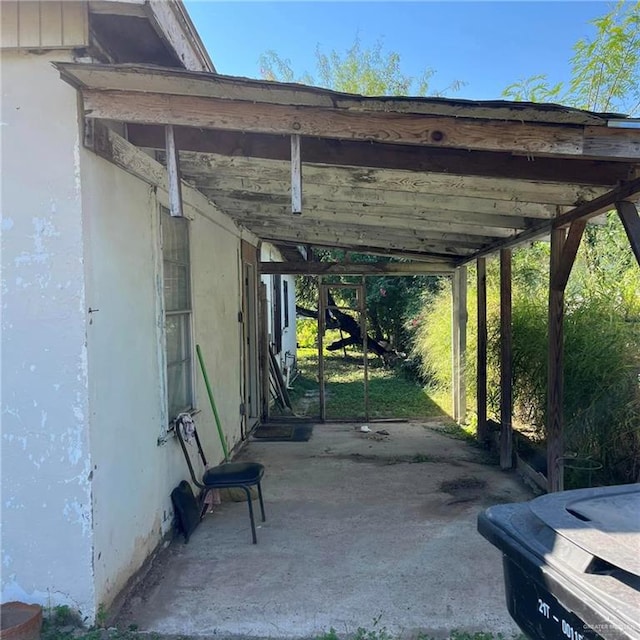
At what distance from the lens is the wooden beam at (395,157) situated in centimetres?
277

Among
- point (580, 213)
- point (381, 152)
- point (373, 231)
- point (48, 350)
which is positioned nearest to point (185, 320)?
point (48, 350)

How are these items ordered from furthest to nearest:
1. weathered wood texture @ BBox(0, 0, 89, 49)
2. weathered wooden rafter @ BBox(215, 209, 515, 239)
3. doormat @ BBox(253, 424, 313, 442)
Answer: doormat @ BBox(253, 424, 313, 442) → weathered wooden rafter @ BBox(215, 209, 515, 239) → weathered wood texture @ BBox(0, 0, 89, 49)

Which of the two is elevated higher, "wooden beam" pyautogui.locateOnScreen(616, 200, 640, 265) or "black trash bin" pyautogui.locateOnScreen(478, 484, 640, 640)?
"wooden beam" pyautogui.locateOnScreen(616, 200, 640, 265)

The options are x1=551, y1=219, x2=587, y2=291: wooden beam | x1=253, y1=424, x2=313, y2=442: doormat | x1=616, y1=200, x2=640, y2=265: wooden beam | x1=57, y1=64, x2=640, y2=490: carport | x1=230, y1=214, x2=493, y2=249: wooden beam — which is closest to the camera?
x1=57, y1=64, x2=640, y2=490: carport

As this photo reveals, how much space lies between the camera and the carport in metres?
2.24

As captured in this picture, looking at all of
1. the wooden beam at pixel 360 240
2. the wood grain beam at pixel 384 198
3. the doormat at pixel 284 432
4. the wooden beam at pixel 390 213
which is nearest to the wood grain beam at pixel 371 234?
the wooden beam at pixel 360 240

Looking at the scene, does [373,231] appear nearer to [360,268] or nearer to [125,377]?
[360,268]

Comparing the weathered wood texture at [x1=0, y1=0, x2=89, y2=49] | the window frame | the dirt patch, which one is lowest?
the dirt patch

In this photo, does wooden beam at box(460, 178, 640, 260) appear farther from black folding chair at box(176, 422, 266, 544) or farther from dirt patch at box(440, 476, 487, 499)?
black folding chair at box(176, 422, 266, 544)

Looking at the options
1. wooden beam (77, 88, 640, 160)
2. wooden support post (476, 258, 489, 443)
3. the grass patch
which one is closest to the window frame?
wooden beam (77, 88, 640, 160)

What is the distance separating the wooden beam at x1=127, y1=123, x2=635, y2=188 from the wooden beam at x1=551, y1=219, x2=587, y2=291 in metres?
0.68

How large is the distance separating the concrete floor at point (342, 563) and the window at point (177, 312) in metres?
1.05

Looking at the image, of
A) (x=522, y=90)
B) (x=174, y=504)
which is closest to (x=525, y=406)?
(x=174, y=504)

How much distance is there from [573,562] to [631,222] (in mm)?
2094
